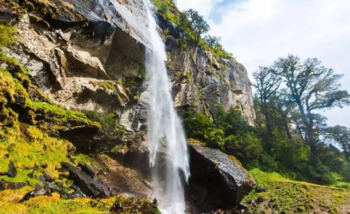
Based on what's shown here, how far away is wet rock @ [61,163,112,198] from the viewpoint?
982 cm

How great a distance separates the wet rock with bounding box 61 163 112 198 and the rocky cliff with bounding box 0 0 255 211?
1.8 inches

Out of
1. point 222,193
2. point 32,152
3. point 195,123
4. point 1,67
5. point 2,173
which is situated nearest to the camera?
point 2,173

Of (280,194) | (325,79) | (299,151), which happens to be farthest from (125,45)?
(325,79)

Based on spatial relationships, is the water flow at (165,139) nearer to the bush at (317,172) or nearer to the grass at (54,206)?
the grass at (54,206)

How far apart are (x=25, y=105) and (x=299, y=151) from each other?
2553 cm

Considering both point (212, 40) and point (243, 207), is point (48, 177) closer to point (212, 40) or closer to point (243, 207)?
point (243, 207)

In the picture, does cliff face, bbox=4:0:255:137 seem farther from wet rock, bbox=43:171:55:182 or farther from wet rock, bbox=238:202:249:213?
A: wet rock, bbox=238:202:249:213

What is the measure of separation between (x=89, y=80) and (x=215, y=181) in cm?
1274

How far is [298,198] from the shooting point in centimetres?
1373

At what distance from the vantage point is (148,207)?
24.0 ft

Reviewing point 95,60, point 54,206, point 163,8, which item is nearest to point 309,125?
point 95,60

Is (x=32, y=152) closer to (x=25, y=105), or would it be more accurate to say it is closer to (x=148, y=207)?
(x=25, y=105)

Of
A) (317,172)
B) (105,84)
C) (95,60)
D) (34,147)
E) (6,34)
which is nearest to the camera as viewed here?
(34,147)

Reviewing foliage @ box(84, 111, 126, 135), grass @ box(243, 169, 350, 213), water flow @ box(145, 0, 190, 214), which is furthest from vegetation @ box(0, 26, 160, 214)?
grass @ box(243, 169, 350, 213)
